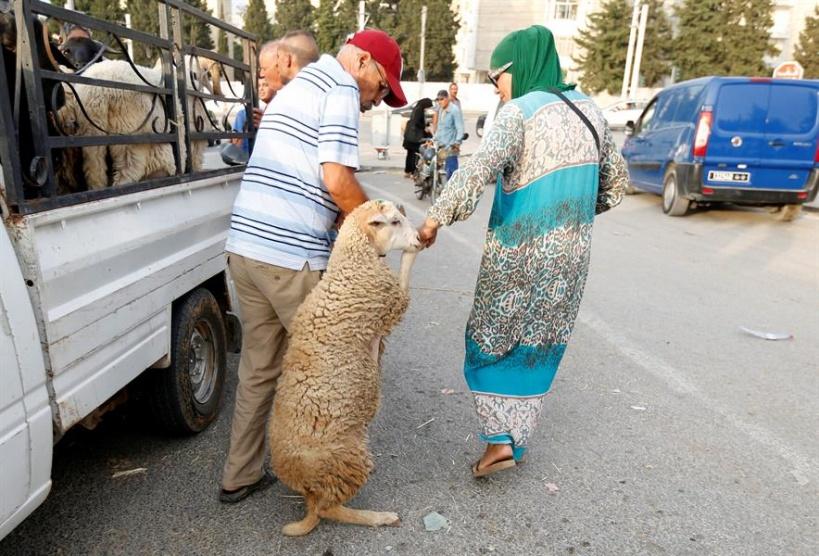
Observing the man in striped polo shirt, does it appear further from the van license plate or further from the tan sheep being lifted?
the van license plate

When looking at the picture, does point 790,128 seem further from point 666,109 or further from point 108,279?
point 108,279

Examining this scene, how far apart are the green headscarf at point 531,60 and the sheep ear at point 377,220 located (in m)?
0.91

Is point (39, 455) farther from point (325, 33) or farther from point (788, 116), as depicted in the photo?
point (325, 33)

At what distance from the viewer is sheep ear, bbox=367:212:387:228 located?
8.12 feet

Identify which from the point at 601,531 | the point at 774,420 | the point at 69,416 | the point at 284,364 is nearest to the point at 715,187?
the point at 774,420

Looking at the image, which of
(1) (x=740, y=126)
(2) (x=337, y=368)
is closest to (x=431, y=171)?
(1) (x=740, y=126)

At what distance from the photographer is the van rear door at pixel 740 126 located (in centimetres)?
934

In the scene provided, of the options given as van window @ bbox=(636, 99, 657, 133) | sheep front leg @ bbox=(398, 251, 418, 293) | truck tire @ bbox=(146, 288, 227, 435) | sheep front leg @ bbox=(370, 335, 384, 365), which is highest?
van window @ bbox=(636, 99, 657, 133)

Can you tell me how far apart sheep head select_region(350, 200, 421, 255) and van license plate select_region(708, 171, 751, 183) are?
843 cm

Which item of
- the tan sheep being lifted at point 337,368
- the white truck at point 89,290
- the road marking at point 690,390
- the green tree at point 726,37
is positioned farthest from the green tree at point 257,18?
the tan sheep being lifted at point 337,368

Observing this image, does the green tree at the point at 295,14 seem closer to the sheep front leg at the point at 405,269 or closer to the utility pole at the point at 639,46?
the utility pole at the point at 639,46

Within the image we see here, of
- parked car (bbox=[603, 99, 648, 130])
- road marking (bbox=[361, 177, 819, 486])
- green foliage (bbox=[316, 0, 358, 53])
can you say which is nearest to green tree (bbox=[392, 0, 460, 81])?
green foliage (bbox=[316, 0, 358, 53])

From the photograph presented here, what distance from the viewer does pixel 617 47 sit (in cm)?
4691

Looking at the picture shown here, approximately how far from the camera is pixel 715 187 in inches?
377
